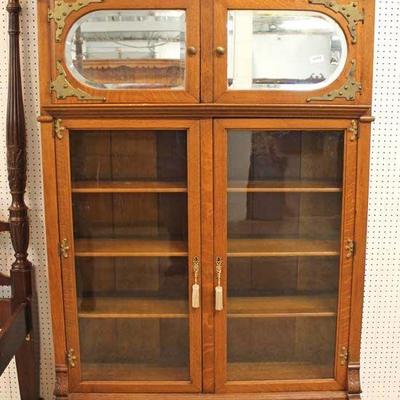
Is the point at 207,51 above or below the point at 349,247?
above

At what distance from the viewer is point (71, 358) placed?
1.57 meters

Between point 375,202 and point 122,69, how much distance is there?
102 cm

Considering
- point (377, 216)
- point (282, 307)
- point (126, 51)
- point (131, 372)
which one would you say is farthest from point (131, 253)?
point (377, 216)

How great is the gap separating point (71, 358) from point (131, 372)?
21cm

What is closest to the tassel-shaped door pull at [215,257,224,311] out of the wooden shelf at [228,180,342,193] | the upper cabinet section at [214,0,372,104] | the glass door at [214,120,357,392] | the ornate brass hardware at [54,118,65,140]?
the glass door at [214,120,357,392]

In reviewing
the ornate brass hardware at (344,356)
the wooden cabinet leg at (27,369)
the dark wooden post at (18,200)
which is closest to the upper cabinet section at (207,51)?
the dark wooden post at (18,200)

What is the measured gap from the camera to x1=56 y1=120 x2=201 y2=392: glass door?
4.97 feet

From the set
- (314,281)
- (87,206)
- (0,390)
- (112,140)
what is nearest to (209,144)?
(112,140)

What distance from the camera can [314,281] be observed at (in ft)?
5.35

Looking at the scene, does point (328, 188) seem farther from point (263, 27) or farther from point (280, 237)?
point (263, 27)

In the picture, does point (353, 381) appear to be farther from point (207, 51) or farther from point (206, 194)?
point (207, 51)

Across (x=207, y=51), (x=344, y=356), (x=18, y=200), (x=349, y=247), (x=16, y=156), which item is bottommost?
(x=344, y=356)

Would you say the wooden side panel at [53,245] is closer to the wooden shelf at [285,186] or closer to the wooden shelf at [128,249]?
the wooden shelf at [128,249]

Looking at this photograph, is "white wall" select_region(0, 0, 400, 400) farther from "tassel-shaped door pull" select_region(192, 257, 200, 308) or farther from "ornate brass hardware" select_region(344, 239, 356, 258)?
"tassel-shaped door pull" select_region(192, 257, 200, 308)
